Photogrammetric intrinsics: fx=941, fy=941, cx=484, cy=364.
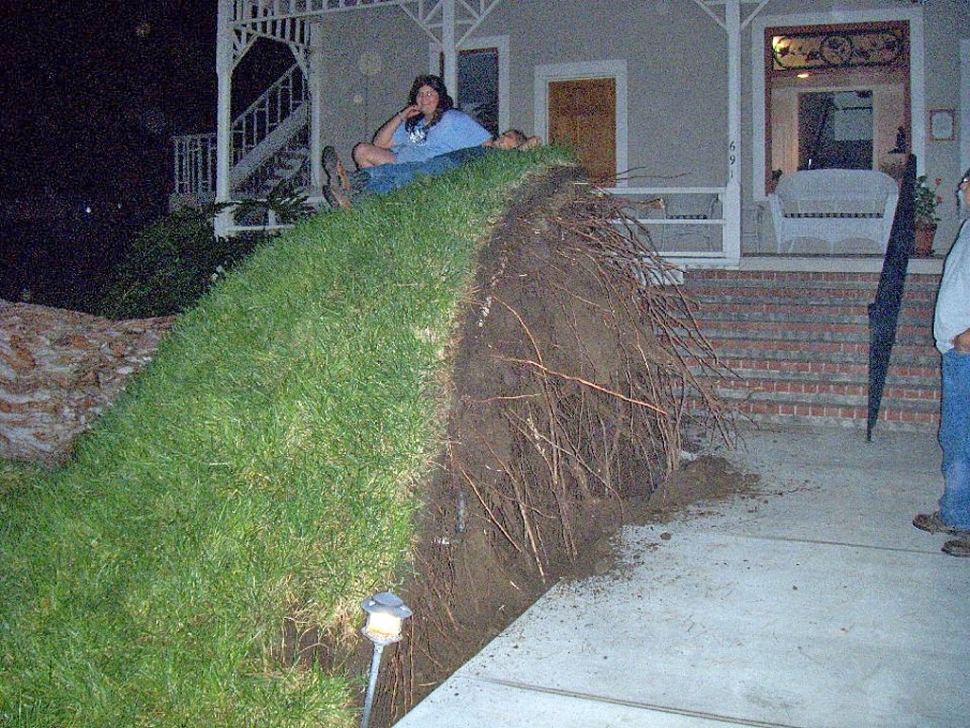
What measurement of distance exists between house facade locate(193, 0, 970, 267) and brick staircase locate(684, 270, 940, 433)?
3.80 ft

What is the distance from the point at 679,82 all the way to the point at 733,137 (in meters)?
1.90

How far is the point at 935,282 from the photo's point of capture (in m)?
8.27

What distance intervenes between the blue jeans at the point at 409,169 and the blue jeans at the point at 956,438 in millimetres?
2946

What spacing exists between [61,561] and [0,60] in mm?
17730

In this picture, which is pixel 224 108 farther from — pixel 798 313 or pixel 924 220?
pixel 924 220

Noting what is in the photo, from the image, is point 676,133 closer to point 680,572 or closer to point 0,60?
point 680,572

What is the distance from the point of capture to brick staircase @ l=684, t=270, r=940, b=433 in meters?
7.31

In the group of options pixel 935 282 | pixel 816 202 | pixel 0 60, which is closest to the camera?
pixel 935 282

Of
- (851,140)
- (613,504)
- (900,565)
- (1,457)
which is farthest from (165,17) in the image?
(900,565)

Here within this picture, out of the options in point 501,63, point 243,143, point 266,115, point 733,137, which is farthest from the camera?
point 266,115

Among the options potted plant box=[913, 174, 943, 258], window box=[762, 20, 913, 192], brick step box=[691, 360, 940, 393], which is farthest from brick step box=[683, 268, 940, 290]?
window box=[762, 20, 913, 192]

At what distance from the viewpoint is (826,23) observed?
35.4 feet

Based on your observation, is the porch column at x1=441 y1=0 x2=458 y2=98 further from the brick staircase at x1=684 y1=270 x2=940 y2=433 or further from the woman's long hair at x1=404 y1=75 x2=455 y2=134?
the woman's long hair at x1=404 y1=75 x2=455 y2=134

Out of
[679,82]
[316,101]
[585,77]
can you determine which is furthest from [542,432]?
[316,101]
